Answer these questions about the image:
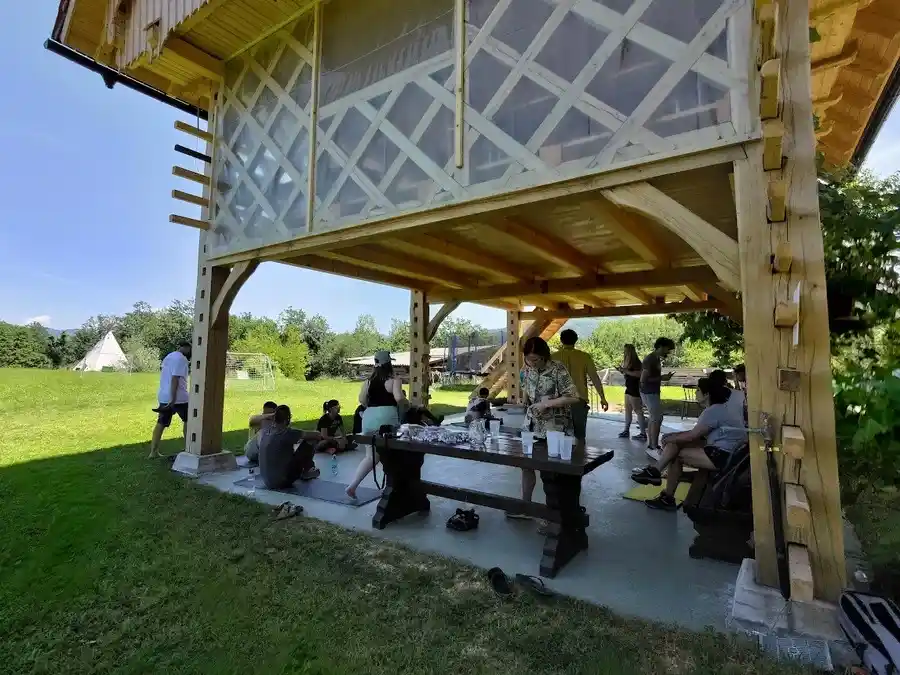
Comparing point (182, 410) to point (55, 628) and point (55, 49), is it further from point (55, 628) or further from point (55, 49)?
point (55, 49)

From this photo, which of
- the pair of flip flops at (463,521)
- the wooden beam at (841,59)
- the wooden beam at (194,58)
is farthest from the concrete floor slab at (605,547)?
the wooden beam at (194,58)

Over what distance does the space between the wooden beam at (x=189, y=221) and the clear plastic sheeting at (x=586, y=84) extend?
3718 mm

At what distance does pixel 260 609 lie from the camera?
2330 mm

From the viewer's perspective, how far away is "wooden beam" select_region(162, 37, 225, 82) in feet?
15.7

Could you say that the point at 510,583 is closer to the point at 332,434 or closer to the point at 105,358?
the point at 332,434

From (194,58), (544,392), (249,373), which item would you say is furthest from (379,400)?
(249,373)

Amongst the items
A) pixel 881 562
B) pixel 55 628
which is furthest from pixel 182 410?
pixel 881 562

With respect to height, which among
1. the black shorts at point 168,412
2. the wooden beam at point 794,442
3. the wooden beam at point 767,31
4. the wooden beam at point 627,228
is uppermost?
the wooden beam at point 767,31

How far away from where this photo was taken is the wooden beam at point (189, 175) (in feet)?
16.8

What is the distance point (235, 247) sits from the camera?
196 inches

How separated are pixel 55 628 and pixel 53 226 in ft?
337

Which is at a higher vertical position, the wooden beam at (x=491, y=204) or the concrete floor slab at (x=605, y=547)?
the wooden beam at (x=491, y=204)

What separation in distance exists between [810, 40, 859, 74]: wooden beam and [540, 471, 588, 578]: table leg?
364 centimetres

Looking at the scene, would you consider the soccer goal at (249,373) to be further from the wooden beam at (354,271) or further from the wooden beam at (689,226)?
the wooden beam at (689,226)
